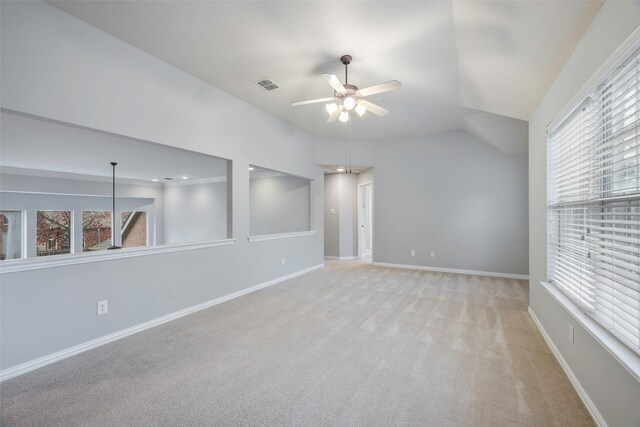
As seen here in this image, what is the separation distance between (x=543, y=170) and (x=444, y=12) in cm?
175

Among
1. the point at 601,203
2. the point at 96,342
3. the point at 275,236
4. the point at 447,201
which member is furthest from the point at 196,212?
the point at 601,203

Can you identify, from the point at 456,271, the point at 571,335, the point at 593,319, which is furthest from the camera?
the point at 456,271

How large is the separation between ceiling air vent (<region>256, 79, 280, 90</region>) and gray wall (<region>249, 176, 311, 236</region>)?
2.94 m

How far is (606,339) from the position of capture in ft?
5.12

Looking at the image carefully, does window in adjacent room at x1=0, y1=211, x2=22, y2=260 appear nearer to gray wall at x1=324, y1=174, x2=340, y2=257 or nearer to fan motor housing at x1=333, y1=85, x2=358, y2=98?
gray wall at x1=324, y1=174, x2=340, y2=257

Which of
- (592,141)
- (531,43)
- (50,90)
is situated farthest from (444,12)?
(50,90)

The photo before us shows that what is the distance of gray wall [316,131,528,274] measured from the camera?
5414 millimetres

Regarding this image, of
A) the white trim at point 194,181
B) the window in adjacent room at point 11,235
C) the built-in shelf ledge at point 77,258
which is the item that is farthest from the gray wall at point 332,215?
the window in adjacent room at point 11,235

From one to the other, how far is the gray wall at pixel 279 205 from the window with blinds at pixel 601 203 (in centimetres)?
461

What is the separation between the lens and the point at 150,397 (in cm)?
191

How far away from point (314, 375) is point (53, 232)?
868 cm

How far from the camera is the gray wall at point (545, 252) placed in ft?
4.57

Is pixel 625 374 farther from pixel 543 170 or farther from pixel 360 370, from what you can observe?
pixel 543 170

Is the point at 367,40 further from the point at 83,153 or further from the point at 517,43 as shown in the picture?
the point at 83,153
